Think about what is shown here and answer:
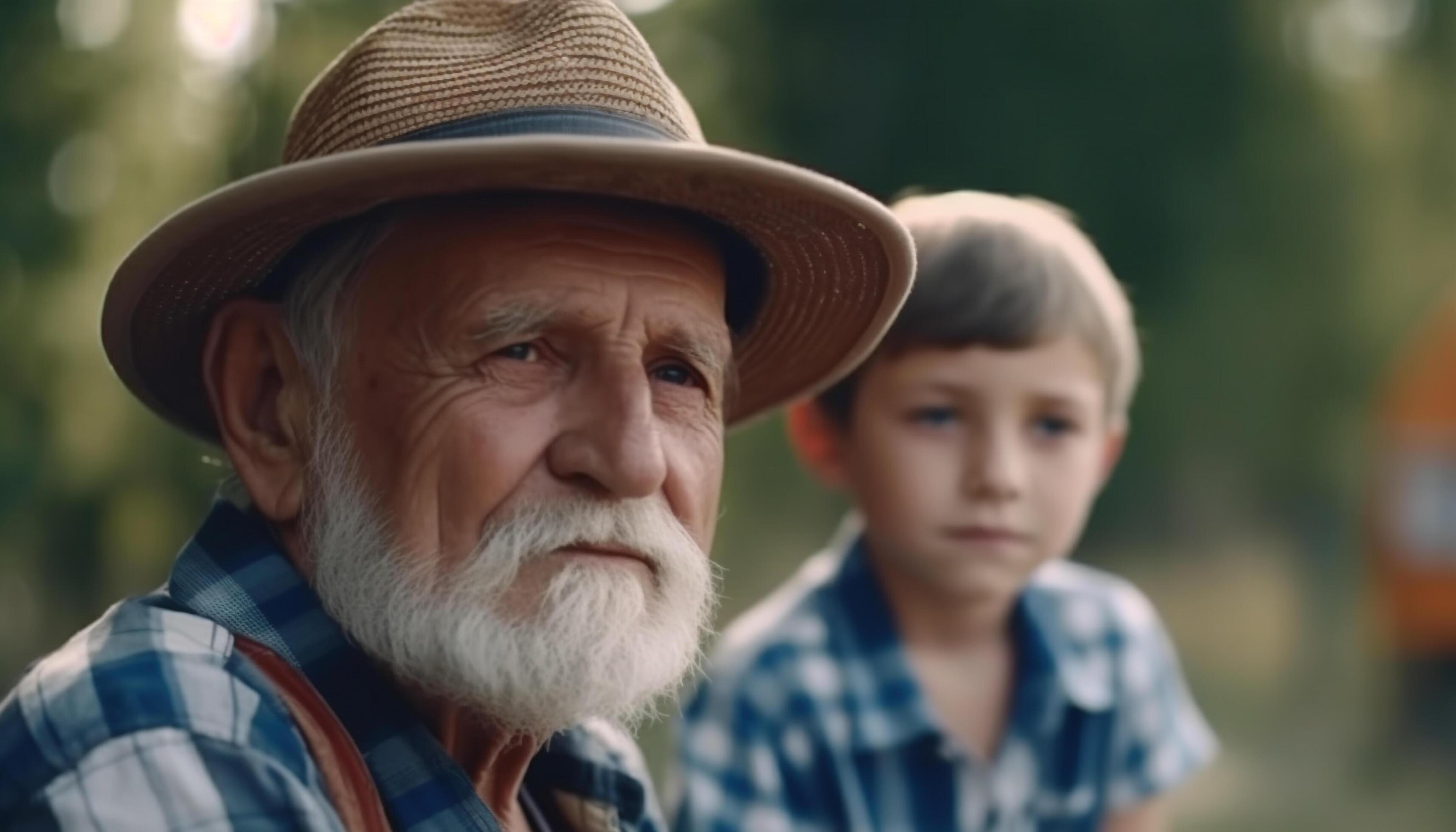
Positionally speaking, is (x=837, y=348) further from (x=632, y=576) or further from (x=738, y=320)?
(x=632, y=576)

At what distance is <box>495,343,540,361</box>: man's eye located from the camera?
2.06 meters

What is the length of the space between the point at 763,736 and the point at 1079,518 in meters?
0.71

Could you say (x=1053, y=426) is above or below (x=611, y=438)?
below

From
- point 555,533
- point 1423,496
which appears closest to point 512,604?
point 555,533

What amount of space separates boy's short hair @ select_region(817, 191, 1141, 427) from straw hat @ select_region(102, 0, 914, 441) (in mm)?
689

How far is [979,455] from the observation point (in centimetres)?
306

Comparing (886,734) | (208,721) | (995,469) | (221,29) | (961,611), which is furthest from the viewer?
(221,29)

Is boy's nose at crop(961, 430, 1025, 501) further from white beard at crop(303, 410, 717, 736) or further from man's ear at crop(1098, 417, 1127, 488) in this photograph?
white beard at crop(303, 410, 717, 736)

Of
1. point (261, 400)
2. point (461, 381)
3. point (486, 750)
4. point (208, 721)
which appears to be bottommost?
point (486, 750)

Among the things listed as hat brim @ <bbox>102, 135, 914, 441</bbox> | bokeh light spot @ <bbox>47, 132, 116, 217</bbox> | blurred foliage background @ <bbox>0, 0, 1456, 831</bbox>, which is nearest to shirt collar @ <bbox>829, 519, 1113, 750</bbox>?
hat brim @ <bbox>102, 135, 914, 441</bbox>

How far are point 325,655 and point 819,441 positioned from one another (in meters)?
1.51

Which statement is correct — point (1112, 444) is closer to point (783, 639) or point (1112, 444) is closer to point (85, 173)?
point (783, 639)

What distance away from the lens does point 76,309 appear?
6520mm

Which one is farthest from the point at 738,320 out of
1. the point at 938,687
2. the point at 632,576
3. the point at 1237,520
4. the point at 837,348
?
the point at 1237,520
